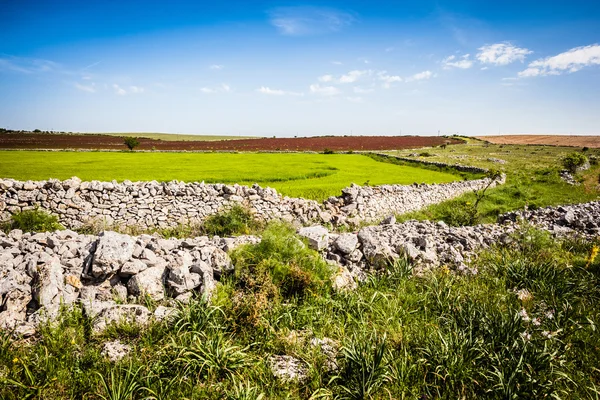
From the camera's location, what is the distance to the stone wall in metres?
12.5

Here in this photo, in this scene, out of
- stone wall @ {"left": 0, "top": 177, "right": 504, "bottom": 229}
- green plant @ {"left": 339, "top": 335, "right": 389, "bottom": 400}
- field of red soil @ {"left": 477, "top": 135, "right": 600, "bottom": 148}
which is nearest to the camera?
green plant @ {"left": 339, "top": 335, "right": 389, "bottom": 400}

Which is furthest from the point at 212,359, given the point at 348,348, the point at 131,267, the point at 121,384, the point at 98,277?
the point at 98,277

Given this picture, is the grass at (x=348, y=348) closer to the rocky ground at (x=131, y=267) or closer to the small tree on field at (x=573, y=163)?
the rocky ground at (x=131, y=267)

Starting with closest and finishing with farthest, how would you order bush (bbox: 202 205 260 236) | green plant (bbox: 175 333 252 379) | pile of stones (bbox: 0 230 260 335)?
green plant (bbox: 175 333 252 379), pile of stones (bbox: 0 230 260 335), bush (bbox: 202 205 260 236)

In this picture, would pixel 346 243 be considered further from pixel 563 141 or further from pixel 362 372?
pixel 563 141

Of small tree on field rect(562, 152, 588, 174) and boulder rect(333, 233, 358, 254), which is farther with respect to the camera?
small tree on field rect(562, 152, 588, 174)

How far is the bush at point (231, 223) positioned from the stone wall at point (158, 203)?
813 millimetres

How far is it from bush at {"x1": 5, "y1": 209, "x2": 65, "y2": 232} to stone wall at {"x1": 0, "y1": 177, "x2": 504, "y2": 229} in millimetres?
841

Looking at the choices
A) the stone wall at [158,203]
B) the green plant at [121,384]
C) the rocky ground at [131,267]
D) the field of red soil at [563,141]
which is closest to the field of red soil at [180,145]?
the stone wall at [158,203]

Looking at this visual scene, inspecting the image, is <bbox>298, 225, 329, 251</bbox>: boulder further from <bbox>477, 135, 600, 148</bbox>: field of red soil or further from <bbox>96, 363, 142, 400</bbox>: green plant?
<bbox>477, 135, 600, 148</bbox>: field of red soil

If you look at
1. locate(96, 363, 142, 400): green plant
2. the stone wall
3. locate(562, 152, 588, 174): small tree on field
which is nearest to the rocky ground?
locate(96, 363, 142, 400): green plant

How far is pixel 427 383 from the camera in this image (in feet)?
11.5

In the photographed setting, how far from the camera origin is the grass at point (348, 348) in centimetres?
331

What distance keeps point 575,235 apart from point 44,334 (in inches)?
519
